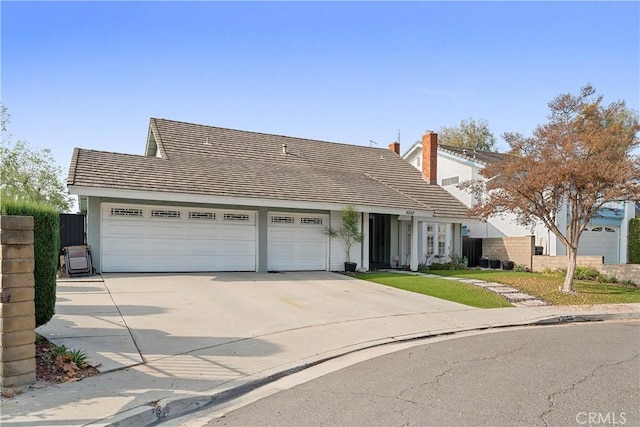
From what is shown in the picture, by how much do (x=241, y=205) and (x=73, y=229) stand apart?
6.05 metres

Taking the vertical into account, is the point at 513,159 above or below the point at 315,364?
above

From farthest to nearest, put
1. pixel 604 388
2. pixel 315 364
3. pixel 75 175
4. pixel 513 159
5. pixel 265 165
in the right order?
pixel 265 165
pixel 513 159
pixel 75 175
pixel 315 364
pixel 604 388

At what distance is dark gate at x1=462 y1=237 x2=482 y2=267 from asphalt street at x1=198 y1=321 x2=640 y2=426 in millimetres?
16600

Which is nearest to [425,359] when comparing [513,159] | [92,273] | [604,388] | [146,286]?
[604,388]

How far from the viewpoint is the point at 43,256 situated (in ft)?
21.9

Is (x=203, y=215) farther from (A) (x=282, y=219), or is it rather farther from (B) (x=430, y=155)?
(B) (x=430, y=155)

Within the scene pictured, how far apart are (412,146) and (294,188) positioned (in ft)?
51.3

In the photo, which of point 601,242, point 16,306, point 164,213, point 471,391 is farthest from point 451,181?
point 16,306

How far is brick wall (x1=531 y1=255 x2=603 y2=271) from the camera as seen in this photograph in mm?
18969

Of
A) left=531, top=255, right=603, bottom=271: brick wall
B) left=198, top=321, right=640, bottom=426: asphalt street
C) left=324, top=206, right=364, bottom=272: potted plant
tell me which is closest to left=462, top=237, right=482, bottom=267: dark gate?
left=531, top=255, right=603, bottom=271: brick wall

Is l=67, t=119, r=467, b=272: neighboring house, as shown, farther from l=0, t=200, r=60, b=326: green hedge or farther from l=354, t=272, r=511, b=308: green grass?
l=0, t=200, r=60, b=326: green hedge

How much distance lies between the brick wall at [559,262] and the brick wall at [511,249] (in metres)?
0.37

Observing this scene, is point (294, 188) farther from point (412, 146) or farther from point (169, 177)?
point (412, 146)

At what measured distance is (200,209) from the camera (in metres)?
16.7
